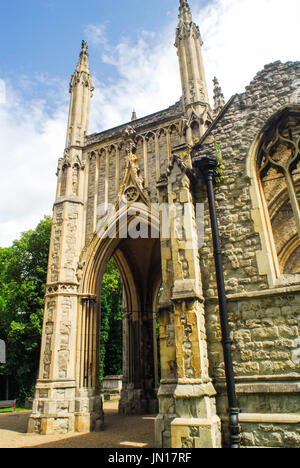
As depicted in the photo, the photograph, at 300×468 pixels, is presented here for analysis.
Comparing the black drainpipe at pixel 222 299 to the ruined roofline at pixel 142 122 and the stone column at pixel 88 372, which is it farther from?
the stone column at pixel 88 372

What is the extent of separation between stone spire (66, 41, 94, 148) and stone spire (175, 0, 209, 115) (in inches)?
164

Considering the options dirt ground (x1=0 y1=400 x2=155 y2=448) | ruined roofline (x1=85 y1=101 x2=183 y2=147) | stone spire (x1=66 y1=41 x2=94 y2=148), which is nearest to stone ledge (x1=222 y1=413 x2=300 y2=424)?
dirt ground (x1=0 y1=400 x2=155 y2=448)

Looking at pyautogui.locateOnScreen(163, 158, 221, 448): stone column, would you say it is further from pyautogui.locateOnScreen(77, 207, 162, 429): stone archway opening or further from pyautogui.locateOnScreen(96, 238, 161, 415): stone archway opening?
pyautogui.locateOnScreen(96, 238, 161, 415): stone archway opening

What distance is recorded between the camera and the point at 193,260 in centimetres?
587

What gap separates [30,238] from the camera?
19922 millimetres

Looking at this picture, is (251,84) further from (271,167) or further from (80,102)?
(80,102)

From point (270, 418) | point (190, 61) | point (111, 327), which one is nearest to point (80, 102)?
point (190, 61)

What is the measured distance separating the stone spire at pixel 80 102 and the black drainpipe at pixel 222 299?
24.4ft

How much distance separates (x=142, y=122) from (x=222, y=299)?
28.6ft

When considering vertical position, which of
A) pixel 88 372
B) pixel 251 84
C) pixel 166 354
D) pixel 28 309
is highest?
pixel 251 84

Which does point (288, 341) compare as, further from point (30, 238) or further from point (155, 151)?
point (30, 238)

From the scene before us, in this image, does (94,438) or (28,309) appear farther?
(28,309)

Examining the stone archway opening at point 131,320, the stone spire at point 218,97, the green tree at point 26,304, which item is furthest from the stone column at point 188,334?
the stone spire at point 218,97

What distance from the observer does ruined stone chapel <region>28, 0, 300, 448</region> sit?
16.8 feet
